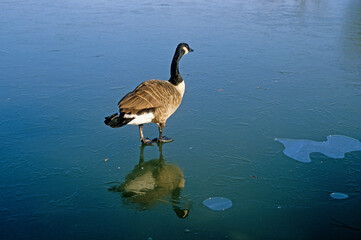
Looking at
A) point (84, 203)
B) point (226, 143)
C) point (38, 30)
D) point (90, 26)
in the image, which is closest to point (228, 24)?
point (90, 26)

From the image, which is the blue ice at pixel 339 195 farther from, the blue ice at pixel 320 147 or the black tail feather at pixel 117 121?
the black tail feather at pixel 117 121

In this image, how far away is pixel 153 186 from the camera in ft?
12.1

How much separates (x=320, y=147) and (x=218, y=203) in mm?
1660

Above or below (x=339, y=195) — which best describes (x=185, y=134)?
above

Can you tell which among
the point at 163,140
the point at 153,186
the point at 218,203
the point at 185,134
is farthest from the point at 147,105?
the point at 218,203

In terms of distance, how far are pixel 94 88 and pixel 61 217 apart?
10.9ft

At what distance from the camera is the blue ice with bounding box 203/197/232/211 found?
3.35 m

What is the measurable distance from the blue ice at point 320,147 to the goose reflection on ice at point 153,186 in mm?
1352

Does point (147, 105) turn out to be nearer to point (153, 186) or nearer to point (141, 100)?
point (141, 100)

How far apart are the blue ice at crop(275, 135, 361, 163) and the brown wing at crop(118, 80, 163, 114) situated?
156cm

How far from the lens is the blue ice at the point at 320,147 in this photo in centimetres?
420

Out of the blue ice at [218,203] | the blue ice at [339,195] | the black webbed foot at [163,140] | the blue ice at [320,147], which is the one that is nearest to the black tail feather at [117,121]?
the black webbed foot at [163,140]

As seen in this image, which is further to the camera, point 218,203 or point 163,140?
point 163,140

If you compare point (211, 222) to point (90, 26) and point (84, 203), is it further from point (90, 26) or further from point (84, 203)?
point (90, 26)
